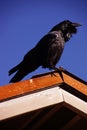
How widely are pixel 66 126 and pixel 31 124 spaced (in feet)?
0.93

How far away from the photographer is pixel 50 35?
15.8ft

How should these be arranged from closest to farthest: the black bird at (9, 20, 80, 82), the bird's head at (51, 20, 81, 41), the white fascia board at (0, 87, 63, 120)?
the white fascia board at (0, 87, 63, 120), the black bird at (9, 20, 80, 82), the bird's head at (51, 20, 81, 41)

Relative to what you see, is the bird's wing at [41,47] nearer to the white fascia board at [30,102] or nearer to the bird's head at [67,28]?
the bird's head at [67,28]

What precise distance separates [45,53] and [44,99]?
70.4 inches

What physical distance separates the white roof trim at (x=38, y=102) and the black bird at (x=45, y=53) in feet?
4.05

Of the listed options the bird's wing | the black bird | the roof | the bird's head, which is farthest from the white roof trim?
the bird's head

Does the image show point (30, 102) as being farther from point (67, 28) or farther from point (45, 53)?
point (67, 28)

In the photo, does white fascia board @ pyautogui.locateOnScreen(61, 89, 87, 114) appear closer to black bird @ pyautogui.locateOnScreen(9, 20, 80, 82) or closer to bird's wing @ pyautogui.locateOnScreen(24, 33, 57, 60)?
black bird @ pyautogui.locateOnScreen(9, 20, 80, 82)

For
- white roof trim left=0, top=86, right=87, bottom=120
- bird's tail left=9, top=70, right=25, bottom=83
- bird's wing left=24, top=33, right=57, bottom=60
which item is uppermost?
white roof trim left=0, top=86, right=87, bottom=120

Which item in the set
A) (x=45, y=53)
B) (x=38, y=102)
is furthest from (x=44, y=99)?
(x=45, y=53)

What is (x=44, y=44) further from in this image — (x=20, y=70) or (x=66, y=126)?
(x=66, y=126)

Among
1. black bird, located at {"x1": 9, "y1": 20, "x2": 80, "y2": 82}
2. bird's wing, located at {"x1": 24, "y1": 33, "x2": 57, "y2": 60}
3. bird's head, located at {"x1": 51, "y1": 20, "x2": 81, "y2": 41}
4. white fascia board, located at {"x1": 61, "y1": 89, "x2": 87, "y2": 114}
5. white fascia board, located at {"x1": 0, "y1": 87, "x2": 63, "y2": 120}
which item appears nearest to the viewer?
white fascia board, located at {"x1": 0, "y1": 87, "x2": 63, "y2": 120}

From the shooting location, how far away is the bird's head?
16.3ft

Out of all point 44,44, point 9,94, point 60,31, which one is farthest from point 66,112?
point 60,31
